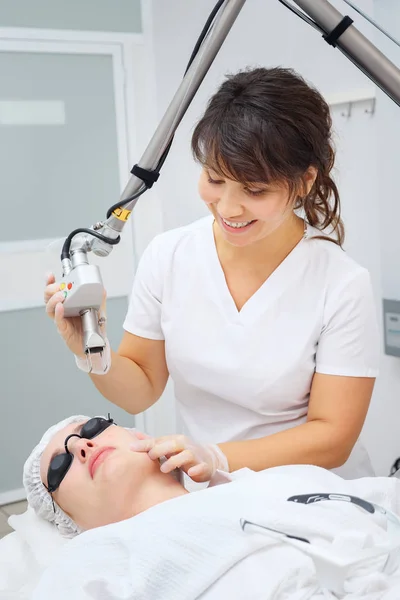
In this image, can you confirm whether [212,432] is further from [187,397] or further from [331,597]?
[331,597]

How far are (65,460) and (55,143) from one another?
6.99 ft

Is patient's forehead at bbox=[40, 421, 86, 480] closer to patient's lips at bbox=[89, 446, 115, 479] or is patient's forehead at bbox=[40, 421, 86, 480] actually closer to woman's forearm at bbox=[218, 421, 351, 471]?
patient's lips at bbox=[89, 446, 115, 479]

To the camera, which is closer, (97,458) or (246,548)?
(246,548)

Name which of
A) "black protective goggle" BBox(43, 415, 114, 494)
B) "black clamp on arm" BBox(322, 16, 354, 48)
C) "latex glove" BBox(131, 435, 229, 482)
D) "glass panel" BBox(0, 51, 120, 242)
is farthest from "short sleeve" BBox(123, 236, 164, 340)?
"glass panel" BBox(0, 51, 120, 242)

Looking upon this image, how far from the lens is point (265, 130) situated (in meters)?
1.35

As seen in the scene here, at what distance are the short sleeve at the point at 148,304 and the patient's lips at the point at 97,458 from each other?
0.30 meters

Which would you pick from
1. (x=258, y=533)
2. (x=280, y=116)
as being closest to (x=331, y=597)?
(x=258, y=533)

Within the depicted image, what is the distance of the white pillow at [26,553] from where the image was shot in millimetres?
1356

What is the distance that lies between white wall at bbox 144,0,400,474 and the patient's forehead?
137cm

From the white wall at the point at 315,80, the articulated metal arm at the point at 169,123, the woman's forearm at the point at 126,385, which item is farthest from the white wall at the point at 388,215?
the articulated metal arm at the point at 169,123

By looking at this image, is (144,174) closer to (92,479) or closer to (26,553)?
(92,479)

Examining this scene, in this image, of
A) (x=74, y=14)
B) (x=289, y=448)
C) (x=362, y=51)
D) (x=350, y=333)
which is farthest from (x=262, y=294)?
(x=74, y=14)

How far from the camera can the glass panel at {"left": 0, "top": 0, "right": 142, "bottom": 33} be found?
3.20 meters

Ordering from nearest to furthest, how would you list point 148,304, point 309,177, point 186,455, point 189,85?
point 189,85 < point 186,455 < point 309,177 < point 148,304
